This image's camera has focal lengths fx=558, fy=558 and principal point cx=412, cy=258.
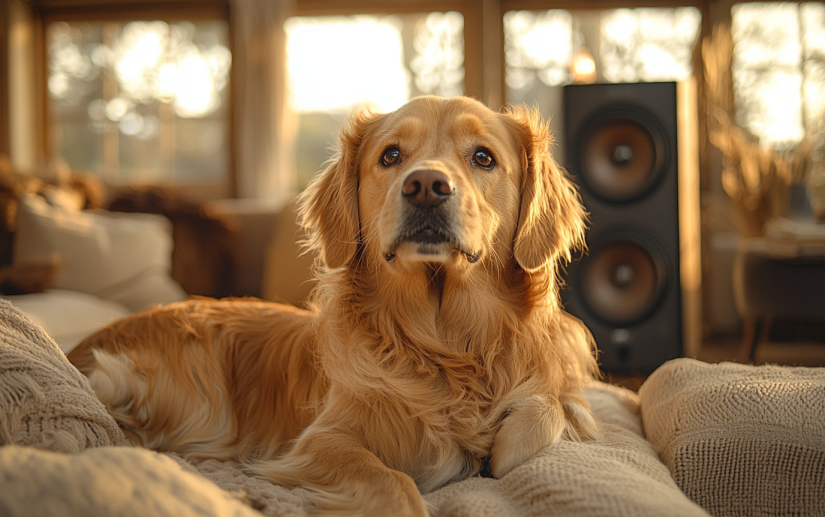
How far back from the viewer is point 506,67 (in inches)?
244

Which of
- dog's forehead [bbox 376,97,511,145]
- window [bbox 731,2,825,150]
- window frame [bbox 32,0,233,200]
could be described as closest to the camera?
dog's forehead [bbox 376,97,511,145]

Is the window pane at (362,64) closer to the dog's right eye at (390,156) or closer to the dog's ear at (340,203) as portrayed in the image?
the dog's ear at (340,203)

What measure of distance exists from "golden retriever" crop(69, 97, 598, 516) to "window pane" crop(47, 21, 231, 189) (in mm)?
5521

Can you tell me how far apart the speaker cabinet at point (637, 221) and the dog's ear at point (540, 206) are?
1.13 metres

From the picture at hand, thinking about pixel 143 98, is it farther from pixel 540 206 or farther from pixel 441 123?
pixel 540 206

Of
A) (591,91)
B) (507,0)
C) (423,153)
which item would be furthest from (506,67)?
(423,153)

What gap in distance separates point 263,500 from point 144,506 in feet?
1.09

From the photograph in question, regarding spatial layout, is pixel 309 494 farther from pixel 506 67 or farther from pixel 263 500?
pixel 506 67

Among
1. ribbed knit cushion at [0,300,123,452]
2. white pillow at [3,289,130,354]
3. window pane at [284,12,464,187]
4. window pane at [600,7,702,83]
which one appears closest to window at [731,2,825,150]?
window pane at [600,7,702,83]

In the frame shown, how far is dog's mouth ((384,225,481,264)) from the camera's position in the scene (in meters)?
1.15

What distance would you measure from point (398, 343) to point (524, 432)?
0.34m

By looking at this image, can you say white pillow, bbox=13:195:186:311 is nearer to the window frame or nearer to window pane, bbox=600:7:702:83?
the window frame

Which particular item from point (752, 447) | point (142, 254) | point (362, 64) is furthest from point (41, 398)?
point (362, 64)

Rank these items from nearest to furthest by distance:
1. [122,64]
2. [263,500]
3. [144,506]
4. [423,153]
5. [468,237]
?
[144,506], [263,500], [468,237], [423,153], [122,64]
